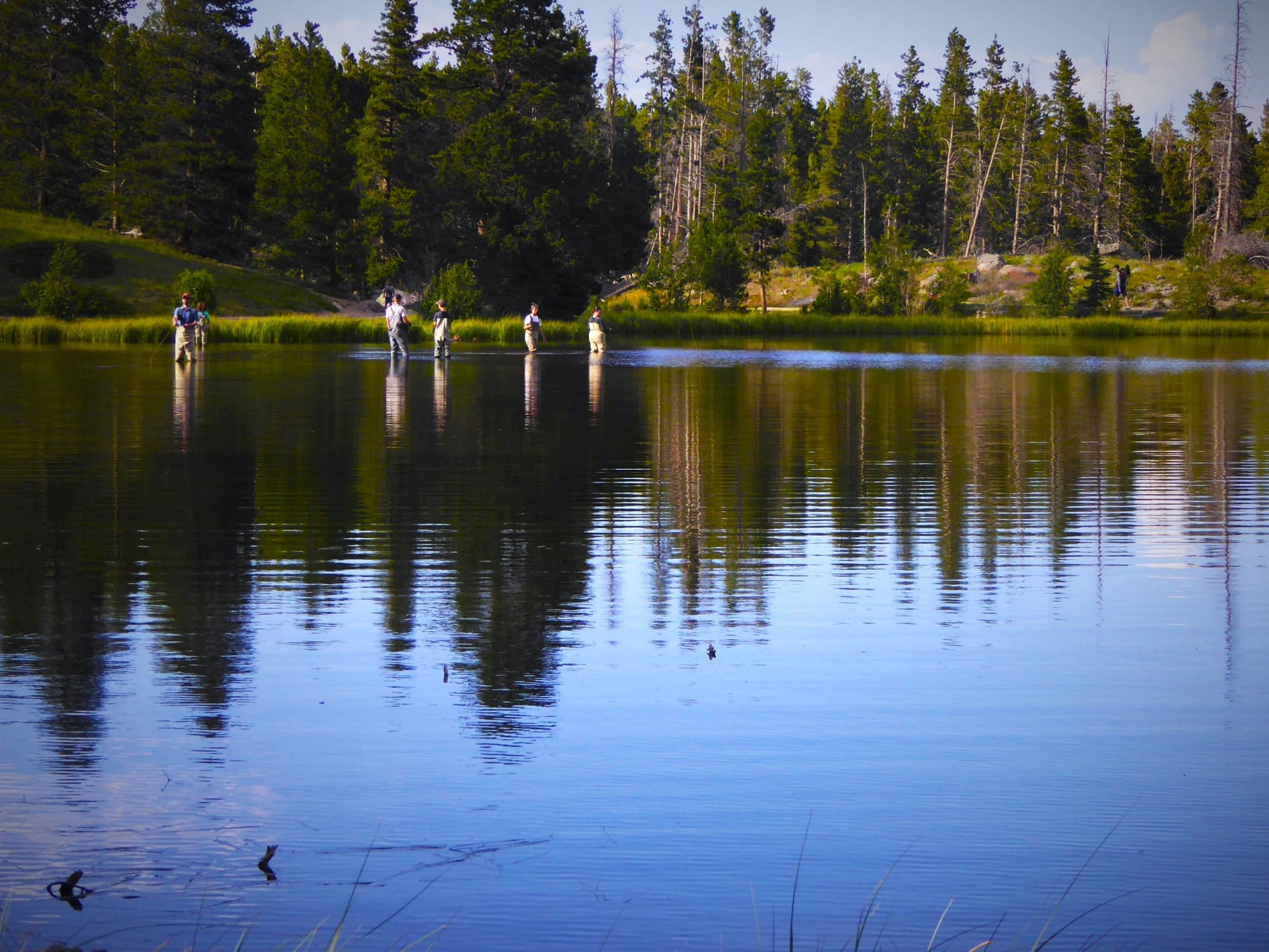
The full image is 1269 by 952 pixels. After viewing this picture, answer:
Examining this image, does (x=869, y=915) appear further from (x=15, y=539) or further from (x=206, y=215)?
(x=206, y=215)

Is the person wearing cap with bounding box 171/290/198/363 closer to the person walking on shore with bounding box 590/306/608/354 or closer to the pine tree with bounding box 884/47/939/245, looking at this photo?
the person walking on shore with bounding box 590/306/608/354

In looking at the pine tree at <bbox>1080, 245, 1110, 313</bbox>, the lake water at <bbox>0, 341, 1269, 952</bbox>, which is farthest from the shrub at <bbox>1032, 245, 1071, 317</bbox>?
the lake water at <bbox>0, 341, 1269, 952</bbox>

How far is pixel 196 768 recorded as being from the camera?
5922 mm

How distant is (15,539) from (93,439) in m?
8.41

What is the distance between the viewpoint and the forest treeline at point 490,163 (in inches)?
2960

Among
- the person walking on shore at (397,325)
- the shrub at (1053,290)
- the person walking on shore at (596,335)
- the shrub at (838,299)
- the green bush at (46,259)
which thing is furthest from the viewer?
the shrub at (838,299)

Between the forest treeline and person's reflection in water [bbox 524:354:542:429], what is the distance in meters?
26.5

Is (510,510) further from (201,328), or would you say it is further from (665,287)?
(665,287)

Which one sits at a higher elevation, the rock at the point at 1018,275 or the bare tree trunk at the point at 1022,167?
the bare tree trunk at the point at 1022,167

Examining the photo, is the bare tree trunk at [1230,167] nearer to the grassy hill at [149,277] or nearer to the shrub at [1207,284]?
the shrub at [1207,284]

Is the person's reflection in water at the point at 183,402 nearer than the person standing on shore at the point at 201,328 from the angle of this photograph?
Yes

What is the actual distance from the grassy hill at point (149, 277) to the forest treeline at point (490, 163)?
303 centimetres

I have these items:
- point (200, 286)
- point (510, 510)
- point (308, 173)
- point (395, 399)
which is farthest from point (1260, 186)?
point (510, 510)

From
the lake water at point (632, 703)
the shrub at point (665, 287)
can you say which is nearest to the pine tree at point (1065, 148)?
the shrub at point (665, 287)
